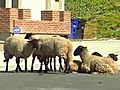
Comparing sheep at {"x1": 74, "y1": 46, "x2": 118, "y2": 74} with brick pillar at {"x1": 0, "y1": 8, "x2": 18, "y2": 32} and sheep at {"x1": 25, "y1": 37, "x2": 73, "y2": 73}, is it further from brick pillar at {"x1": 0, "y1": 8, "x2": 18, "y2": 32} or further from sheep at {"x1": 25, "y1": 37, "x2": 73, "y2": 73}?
brick pillar at {"x1": 0, "y1": 8, "x2": 18, "y2": 32}

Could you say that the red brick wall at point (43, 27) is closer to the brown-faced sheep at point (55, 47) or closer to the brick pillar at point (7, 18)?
the brick pillar at point (7, 18)

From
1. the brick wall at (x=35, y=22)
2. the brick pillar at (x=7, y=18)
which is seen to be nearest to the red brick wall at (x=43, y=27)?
the brick wall at (x=35, y=22)

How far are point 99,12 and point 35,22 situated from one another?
869 inches

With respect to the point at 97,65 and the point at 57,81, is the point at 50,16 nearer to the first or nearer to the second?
the point at 97,65

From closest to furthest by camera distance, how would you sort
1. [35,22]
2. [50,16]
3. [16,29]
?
[16,29]
[50,16]
[35,22]

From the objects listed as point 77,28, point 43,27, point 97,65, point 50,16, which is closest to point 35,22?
point 43,27

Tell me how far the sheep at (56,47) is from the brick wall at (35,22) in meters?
8.04

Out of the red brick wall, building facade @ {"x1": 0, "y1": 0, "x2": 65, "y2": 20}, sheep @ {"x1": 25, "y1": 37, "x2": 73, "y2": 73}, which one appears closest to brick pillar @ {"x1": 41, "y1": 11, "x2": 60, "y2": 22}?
the red brick wall

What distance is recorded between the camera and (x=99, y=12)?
4634 centimetres

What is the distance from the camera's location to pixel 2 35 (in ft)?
79.6

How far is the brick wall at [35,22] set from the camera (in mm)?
23969

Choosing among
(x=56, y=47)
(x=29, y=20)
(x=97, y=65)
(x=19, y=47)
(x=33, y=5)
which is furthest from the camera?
(x=33, y=5)

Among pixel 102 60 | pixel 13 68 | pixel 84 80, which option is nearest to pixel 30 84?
pixel 84 80

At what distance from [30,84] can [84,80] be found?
1.66m
